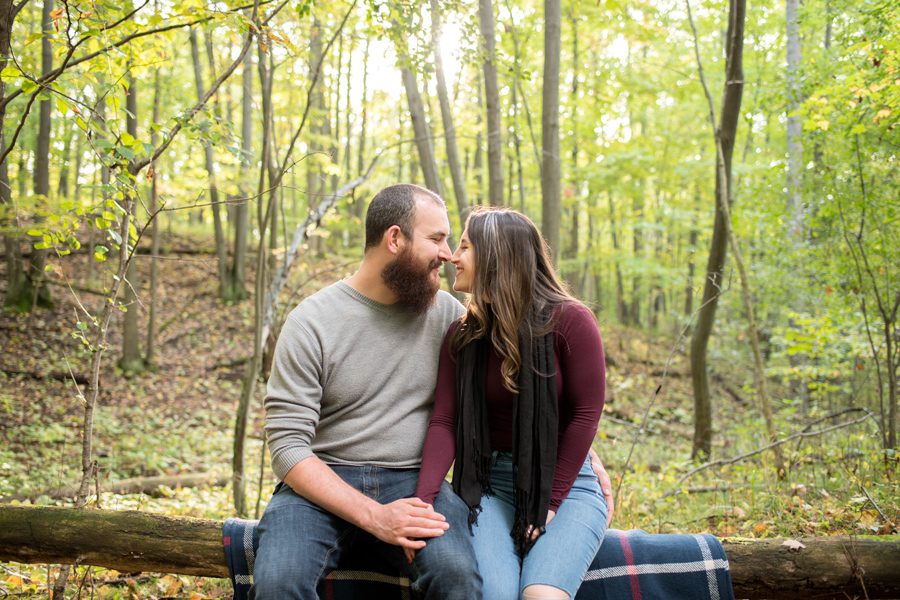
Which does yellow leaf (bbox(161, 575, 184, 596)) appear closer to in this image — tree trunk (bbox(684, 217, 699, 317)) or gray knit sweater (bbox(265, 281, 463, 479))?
gray knit sweater (bbox(265, 281, 463, 479))

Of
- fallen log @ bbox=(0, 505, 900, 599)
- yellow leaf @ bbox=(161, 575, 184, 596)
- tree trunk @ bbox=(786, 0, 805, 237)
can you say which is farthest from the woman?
tree trunk @ bbox=(786, 0, 805, 237)

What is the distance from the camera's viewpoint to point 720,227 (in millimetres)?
6602

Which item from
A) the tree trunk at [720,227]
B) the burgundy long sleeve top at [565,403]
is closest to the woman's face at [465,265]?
the burgundy long sleeve top at [565,403]

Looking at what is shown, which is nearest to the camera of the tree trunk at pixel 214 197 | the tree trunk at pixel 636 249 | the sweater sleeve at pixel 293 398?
the sweater sleeve at pixel 293 398

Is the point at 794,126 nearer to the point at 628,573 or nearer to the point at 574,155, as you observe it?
the point at 574,155

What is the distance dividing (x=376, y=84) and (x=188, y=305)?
8.62 m

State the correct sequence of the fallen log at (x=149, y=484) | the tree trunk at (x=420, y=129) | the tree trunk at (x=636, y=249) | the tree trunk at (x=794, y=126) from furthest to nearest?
the tree trunk at (x=636, y=249), the tree trunk at (x=794, y=126), the tree trunk at (x=420, y=129), the fallen log at (x=149, y=484)

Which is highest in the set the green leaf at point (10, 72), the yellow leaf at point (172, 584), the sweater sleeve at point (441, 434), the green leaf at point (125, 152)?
the green leaf at point (10, 72)

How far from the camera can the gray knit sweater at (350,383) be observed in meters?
2.72

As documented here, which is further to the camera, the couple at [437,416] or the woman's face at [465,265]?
the woman's face at [465,265]

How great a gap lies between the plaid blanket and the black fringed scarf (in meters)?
0.39

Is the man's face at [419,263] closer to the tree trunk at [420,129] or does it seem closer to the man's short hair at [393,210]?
the man's short hair at [393,210]

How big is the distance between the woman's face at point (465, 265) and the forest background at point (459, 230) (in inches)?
51.7

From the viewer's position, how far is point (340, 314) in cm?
294
